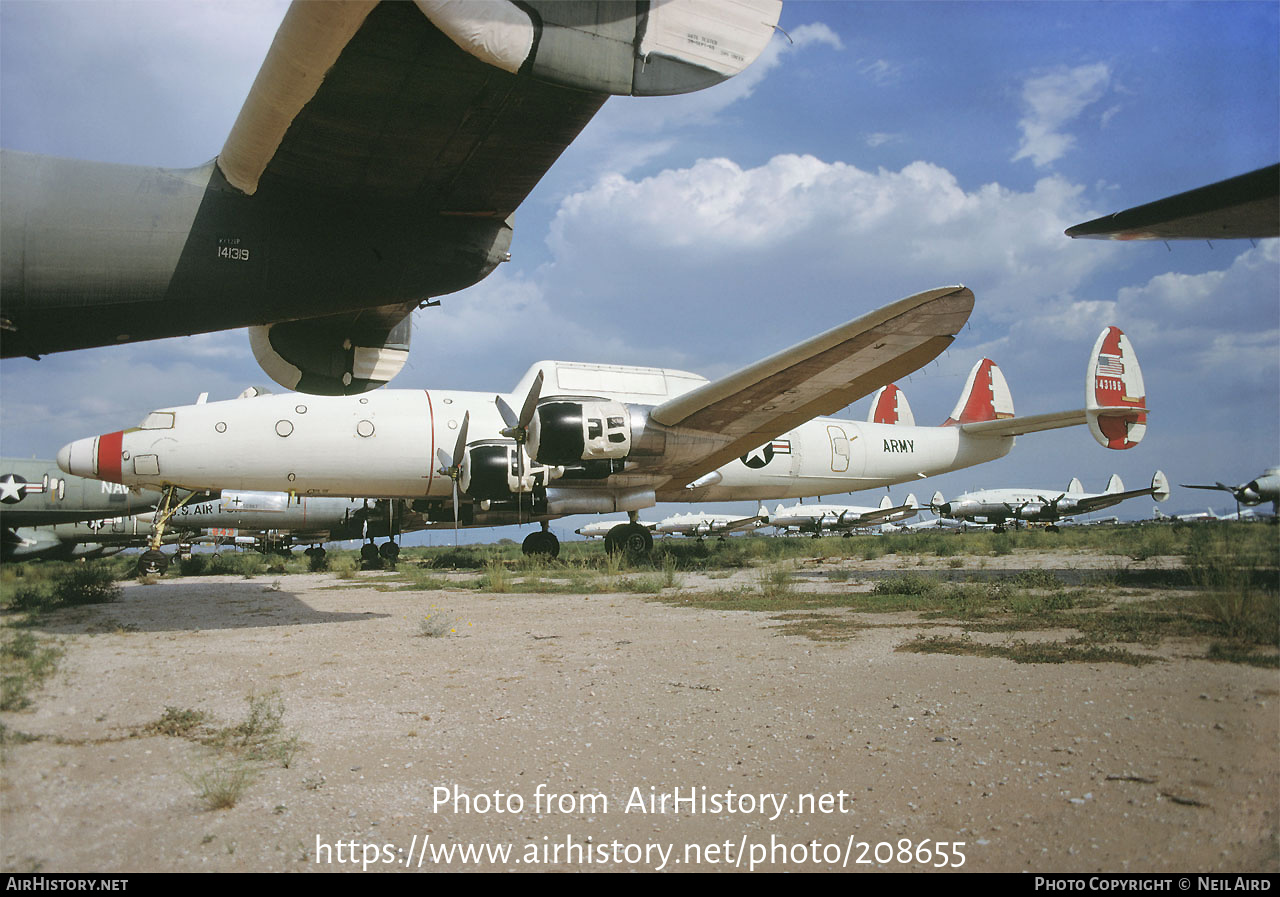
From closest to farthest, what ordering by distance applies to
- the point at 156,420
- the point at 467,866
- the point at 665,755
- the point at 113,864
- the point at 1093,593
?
the point at 113,864, the point at 467,866, the point at 665,755, the point at 1093,593, the point at 156,420

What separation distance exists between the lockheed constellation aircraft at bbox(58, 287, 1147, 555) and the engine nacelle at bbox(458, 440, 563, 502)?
3 cm

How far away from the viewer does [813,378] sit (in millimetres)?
11375

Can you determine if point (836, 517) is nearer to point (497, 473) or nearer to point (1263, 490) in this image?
point (497, 473)

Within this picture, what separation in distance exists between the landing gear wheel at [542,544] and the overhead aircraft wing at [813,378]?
4.67 m

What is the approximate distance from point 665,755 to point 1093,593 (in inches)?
206

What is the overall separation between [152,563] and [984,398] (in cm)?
2104

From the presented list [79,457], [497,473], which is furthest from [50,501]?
[497,473]

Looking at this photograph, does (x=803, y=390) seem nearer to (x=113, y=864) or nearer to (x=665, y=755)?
(x=665, y=755)

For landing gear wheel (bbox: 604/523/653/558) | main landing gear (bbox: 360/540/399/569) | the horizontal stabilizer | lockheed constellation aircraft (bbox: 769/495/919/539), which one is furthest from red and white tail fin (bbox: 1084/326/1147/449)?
lockheed constellation aircraft (bbox: 769/495/919/539)

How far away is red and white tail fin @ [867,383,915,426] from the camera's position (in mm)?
21406

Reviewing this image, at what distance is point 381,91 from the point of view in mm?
3732

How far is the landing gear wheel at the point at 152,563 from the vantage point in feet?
27.9

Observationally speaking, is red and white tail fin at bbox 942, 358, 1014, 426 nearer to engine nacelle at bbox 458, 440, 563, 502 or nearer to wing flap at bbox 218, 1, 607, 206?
engine nacelle at bbox 458, 440, 563, 502

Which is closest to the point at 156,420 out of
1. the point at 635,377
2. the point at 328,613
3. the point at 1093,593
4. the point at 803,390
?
the point at 328,613
